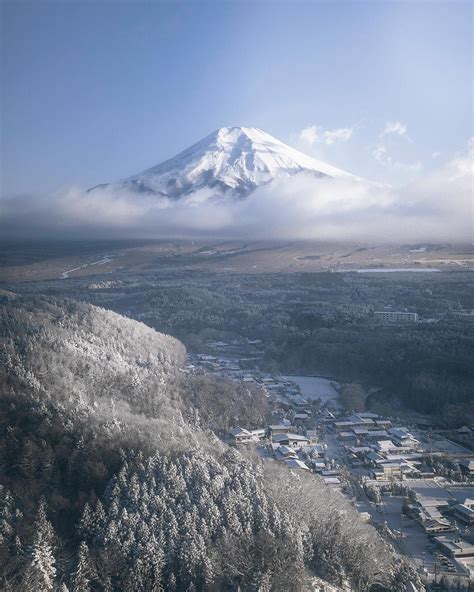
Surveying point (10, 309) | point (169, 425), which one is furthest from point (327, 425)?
point (10, 309)

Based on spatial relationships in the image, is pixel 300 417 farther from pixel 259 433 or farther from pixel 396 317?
pixel 396 317

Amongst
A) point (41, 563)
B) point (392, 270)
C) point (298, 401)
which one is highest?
point (392, 270)

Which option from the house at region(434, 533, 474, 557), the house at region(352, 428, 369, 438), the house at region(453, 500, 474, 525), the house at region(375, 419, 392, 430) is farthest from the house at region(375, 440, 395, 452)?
the house at region(434, 533, 474, 557)

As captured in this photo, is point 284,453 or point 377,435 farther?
point 377,435

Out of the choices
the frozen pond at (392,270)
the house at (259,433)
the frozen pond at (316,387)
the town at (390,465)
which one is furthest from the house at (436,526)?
the frozen pond at (392,270)

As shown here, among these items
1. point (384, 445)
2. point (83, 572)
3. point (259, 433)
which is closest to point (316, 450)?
point (259, 433)

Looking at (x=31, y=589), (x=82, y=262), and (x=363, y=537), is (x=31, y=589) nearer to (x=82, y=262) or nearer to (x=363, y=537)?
(x=363, y=537)

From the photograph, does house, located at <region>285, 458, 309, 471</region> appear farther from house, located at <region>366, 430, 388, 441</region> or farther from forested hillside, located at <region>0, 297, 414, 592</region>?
house, located at <region>366, 430, 388, 441</region>
